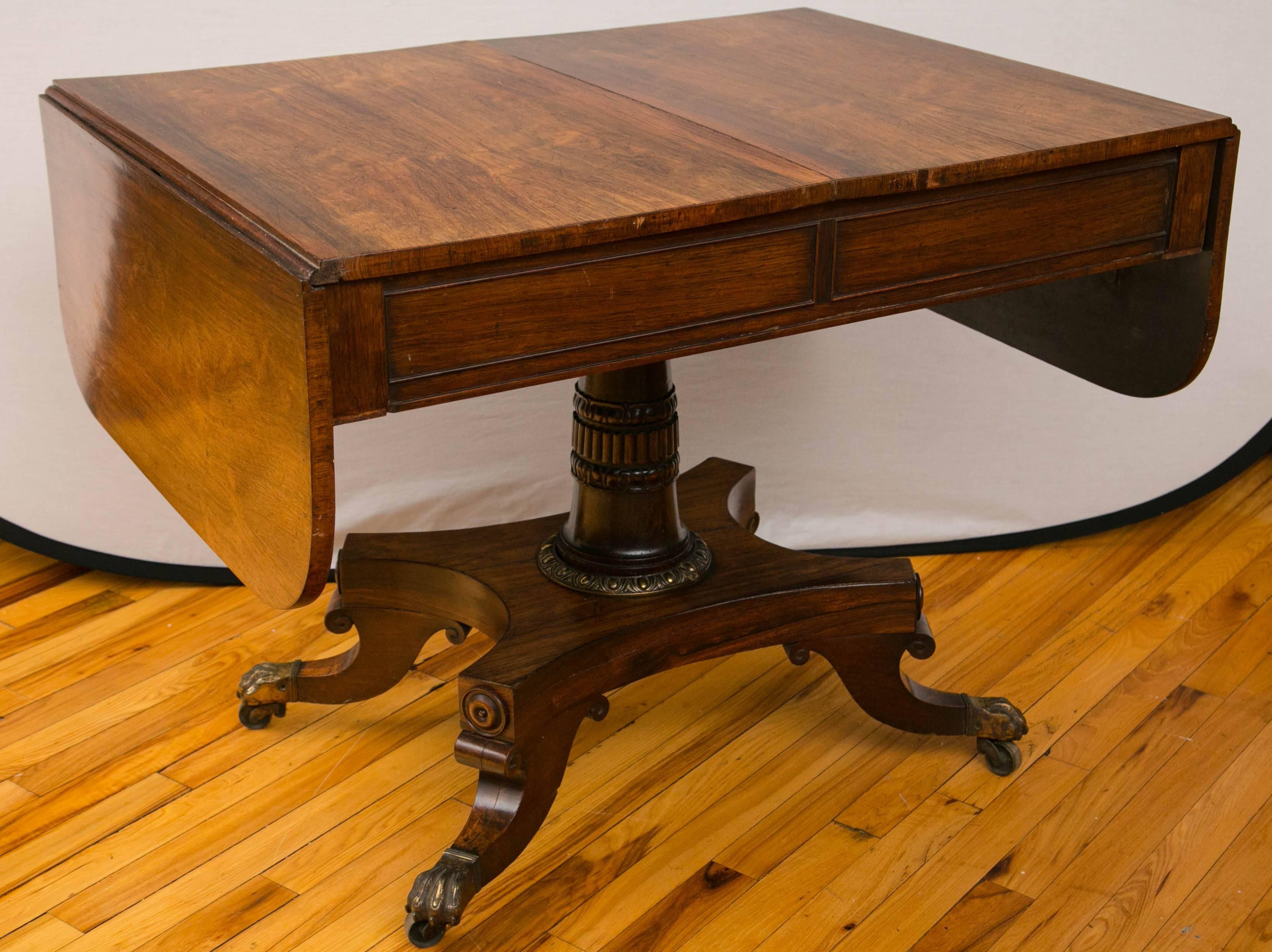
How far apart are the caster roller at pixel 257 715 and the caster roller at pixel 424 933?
48cm

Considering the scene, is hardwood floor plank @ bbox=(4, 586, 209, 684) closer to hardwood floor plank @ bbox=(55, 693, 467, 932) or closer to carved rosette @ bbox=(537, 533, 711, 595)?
hardwood floor plank @ bbox=(55, 693, 467, 932)

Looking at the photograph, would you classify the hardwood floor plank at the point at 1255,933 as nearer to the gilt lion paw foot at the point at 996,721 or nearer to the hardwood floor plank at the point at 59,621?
the gilt lion paw foot at the point at 996,721

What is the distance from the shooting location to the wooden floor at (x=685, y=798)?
150cm

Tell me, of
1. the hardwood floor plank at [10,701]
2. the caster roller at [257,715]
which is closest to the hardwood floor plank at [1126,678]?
the caster roller at [257,715]

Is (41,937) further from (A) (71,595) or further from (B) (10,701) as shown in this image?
(A) (71,595)

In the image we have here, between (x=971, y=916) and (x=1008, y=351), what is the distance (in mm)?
1120

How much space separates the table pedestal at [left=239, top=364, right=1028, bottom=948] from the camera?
150 cm

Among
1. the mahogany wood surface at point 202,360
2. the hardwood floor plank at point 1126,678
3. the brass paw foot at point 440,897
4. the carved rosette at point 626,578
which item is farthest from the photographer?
the hardwood floor plank at point 1126,678

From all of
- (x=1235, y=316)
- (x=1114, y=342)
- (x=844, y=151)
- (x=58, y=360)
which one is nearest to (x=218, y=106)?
(x=844, y=151)

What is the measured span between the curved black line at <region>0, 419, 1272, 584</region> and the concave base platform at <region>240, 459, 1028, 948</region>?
0.46 m

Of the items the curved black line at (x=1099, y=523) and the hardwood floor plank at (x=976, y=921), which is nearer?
the hardwood floor plank at (x=976, y=921)

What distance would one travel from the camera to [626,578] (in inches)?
65.0

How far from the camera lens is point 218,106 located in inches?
56.2

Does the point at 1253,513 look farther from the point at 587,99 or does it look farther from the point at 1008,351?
the point at 587,99
